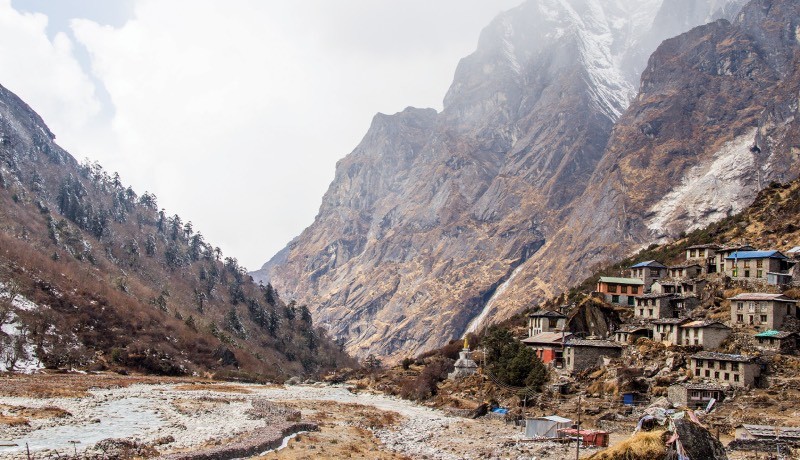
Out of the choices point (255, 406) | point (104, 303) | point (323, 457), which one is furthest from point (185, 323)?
point (323, 457)

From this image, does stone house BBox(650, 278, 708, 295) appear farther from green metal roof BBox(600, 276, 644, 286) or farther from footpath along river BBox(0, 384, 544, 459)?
footpath along river BBox(0, 384, 544, 459)

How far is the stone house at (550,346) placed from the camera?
280ft

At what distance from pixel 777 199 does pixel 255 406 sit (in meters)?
91.5

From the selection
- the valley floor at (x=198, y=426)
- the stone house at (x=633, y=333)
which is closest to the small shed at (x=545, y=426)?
the valley floor at (x=198, y=426)

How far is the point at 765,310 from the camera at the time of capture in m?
71.1

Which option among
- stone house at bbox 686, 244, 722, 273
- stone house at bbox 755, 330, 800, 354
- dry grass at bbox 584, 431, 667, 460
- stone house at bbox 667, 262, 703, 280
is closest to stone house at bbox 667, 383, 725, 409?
stone house at bbox 755, 330, 800, 354

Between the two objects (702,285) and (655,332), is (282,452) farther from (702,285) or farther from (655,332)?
(702,285)

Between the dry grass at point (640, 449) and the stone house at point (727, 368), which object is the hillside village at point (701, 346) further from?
the dry grass at point (640, 449)

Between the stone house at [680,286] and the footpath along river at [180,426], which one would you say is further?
the stone house at [680,286]

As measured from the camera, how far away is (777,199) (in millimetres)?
117438

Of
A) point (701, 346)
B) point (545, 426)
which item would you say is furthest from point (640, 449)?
point (701, 346)

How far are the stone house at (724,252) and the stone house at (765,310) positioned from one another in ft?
65.8

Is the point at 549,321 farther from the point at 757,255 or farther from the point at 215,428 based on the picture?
the point at 215,428

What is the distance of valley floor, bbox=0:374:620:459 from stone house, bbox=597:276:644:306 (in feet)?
108
